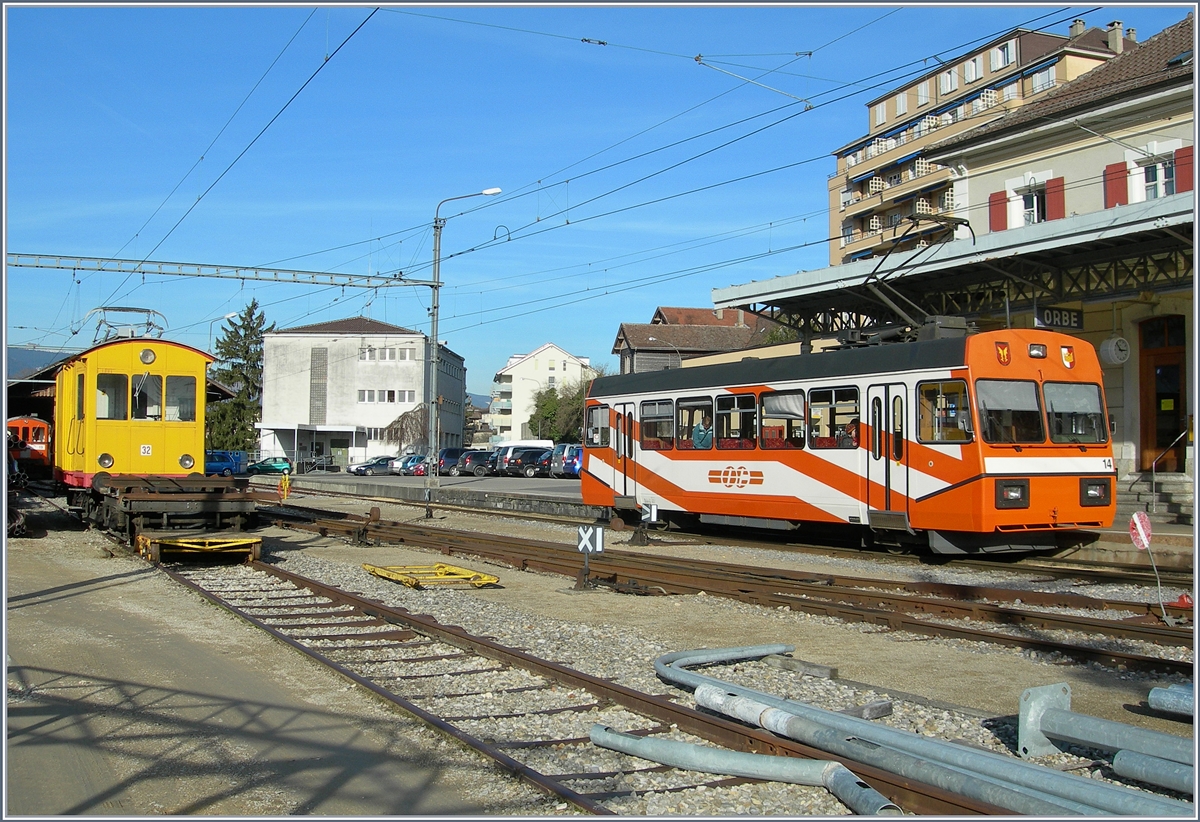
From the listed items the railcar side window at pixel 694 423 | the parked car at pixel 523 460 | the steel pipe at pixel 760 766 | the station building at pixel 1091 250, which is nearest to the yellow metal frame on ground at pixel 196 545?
the railcar side window at pixel 694 423

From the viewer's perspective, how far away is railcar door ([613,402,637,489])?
21.2 meters

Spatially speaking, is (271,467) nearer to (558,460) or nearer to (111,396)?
(558,460)

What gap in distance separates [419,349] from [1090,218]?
6570 centimetres

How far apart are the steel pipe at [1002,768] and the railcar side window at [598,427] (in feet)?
50.1

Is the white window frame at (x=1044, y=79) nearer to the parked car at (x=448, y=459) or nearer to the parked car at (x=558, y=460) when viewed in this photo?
the parked car at (x=558, y=460)

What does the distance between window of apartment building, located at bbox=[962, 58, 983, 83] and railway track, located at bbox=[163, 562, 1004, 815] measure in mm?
54758

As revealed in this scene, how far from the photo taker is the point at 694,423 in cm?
1927

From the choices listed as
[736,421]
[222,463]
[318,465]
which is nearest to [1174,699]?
[736,421]

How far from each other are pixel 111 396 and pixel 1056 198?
21.2 metres

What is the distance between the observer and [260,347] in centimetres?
9181

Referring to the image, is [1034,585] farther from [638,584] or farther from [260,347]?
[260,347]

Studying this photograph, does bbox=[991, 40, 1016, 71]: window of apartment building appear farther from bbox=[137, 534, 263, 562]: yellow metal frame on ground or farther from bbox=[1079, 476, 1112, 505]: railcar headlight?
bbox=[137, 534, 263, 562]: yellow metal frame on ground

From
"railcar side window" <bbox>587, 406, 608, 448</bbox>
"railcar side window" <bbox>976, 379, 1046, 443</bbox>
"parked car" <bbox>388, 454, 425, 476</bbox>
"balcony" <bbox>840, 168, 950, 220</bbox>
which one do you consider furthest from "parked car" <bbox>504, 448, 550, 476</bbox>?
"railcar side window" <bbox>976, 379, 1046, 443</bbox>

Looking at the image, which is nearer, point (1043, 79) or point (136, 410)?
point (136, 410)
